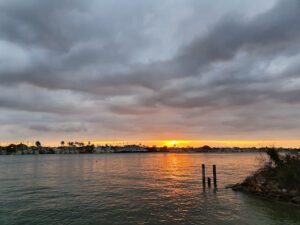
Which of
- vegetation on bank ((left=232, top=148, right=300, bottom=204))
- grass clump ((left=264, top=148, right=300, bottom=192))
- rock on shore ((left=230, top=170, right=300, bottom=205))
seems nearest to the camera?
rock on shore ((left=230, top=170, right=300, bottom=205))

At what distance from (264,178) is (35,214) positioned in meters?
29.0

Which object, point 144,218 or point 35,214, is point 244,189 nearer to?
point 144,218

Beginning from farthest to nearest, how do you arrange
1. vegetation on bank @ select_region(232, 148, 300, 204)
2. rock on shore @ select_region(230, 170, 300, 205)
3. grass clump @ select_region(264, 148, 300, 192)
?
1. grass clump @ select_region(264, 148, 300, 192)
2. vegetation on bank @ select_region(232, 148, 300, 204)
3. rock on shore @ select_region(230, 170, 300, 205)

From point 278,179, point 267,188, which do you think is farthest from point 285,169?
point 267,188

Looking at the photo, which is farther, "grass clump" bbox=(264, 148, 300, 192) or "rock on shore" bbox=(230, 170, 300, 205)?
"grass clump" bbox=(264, 148, 300, 192)

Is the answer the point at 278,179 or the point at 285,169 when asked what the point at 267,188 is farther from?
the point at 285,169

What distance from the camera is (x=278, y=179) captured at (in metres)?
27.3

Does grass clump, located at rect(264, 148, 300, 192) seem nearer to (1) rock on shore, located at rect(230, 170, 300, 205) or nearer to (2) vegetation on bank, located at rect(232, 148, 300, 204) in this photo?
(2) vegetation on bank, located at rect(232, 148, 300, 204)

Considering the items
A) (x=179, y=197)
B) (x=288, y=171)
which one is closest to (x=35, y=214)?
(x=179, y=197)

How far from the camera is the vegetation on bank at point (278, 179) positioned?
81.7 feet

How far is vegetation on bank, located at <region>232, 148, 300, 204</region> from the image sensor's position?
24914 mm

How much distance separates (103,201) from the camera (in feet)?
85.3

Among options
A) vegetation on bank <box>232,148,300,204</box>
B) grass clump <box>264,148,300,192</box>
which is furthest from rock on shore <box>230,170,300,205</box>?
grass clump <box>264,148,300,192</box>

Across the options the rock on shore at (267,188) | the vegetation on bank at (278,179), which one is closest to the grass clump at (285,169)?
the vegetation on bank at (278,179)
